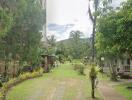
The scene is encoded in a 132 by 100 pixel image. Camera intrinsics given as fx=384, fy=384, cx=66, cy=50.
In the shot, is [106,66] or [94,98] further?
[106,66]

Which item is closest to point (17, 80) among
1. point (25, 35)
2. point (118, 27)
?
point (25, 35)

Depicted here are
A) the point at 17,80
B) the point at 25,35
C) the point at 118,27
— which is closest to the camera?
the point at 118,27

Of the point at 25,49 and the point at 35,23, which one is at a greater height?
the point at 35,23

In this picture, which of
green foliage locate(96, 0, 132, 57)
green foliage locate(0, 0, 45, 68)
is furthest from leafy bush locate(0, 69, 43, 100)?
green foliage locate(96, 0, 132, 57)

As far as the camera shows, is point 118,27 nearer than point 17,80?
Yes

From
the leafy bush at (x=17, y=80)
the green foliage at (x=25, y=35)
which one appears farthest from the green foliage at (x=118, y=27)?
the green foliage at (x=25, y=35)

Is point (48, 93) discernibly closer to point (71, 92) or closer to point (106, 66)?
point (71, 92)

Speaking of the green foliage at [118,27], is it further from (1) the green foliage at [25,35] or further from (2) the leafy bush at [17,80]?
(1) the green foliage at [25,35]

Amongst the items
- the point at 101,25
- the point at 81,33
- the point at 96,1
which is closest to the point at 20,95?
the point at 101,25

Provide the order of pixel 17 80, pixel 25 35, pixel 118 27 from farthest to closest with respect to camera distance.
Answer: pixel 25 35 < pixel 17 80 < pixel 118 27

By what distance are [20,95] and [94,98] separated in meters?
5.23

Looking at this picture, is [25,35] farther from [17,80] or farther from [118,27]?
[118,27]

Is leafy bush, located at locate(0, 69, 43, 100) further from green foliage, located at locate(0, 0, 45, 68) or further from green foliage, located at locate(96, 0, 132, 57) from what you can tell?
green foliage, located at locate(96, 0, 132, 57)

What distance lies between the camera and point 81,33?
446ft
